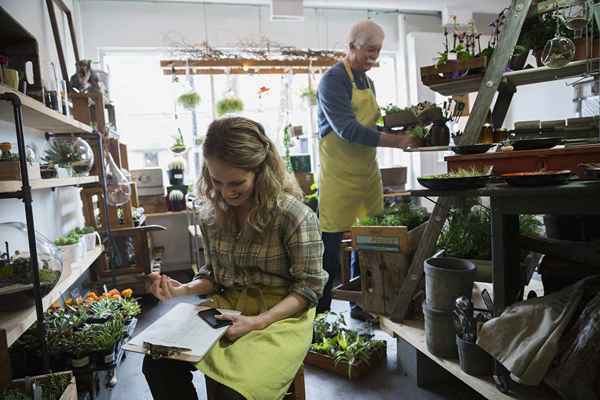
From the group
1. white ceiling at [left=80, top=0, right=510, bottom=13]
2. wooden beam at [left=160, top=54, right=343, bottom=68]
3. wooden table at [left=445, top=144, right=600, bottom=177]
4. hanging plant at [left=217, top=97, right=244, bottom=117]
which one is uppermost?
white ceiling at [left=80, top=0, right=510, bottom=13]

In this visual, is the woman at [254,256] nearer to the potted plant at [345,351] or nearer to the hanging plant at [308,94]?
the potted plant at [345,351]

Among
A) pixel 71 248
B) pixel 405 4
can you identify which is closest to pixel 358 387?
pixel 71 248

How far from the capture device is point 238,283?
4.33 feet

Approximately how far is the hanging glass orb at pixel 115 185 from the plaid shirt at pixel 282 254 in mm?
1862

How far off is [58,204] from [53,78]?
3.11ft

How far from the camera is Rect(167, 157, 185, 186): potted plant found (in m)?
4.03

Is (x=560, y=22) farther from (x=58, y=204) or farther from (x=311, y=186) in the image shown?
(x=58, y=204)

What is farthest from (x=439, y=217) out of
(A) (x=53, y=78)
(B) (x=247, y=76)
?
(B) (x=247, y=76)

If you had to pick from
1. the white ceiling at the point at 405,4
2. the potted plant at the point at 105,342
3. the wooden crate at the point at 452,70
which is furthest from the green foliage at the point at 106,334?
the white ceiling at the point at 405,4

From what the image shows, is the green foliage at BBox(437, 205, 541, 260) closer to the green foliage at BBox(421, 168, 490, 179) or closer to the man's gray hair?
the green foliage at BBox(421, 168, 490, 179)

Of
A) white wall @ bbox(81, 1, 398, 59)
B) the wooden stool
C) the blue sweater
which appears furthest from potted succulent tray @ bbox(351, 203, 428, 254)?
white wall @ bbox(81, 1, 398, 59)

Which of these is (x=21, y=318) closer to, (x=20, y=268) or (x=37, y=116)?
(x=20, y=268)

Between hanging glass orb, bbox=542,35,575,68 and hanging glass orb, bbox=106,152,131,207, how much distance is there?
2.63 m

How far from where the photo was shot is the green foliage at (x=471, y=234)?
70.0 inches
